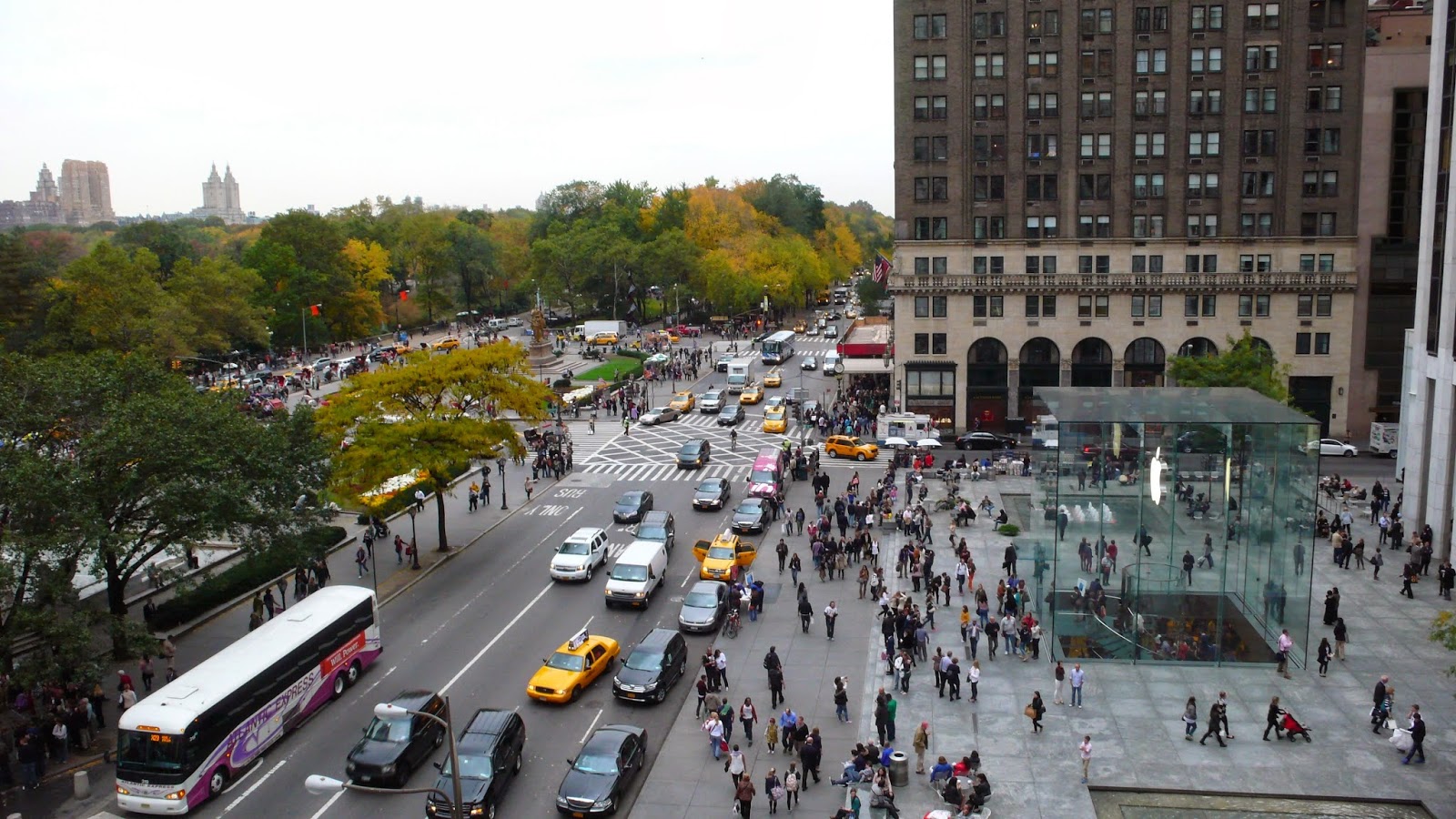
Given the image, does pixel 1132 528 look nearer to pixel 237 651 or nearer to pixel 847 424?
pixel 237 651

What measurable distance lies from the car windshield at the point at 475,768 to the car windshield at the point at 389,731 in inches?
85.9

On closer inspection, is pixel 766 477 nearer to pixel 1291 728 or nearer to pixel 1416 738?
pixel 1291 728

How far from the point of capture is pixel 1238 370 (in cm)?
5950

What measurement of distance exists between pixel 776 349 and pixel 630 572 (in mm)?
67694

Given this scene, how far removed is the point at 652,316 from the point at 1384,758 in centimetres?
12347

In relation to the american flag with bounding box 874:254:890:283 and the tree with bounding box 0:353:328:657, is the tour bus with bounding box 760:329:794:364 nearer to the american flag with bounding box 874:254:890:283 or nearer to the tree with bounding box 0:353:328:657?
the american flag with bounding box 874:254:890:283

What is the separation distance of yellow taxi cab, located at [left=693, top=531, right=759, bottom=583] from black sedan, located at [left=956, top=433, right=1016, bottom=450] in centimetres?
2756

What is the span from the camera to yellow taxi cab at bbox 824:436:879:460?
6494 cm

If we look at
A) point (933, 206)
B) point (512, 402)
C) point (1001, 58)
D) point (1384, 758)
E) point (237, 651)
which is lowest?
point (1384, 758)

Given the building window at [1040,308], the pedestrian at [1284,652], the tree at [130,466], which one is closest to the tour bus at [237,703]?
the tree at [130,466]

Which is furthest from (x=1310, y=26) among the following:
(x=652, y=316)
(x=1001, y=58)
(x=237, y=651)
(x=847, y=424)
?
(x=652, y=316)

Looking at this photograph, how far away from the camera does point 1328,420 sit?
69.7 metres

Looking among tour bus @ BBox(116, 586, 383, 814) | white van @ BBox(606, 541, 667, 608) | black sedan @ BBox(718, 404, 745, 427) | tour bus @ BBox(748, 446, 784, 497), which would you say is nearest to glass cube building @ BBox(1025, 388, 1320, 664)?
white van @ BBox(606, 541, 667, 608)

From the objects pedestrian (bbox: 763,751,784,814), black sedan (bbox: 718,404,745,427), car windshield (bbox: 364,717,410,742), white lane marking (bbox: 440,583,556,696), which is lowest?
white lane marking (bbox: 440,583,556,696)
